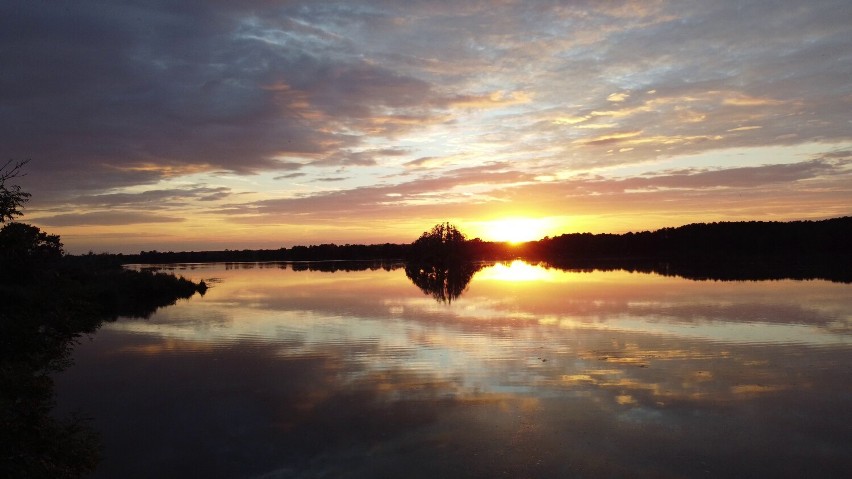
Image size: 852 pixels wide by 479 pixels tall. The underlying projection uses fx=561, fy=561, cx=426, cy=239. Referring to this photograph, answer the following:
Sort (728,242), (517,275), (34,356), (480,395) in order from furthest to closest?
(728,242) < (517,275) < (480,395) < (34,356)

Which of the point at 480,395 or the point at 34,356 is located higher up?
the point at 34,356

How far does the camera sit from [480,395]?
1258cm

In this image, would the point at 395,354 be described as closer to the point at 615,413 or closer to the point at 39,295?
the point at 615,413

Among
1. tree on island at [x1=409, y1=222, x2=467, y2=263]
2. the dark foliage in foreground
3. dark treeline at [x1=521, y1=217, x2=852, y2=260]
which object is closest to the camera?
the dark foliage in foreground

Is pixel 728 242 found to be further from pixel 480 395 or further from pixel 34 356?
pixel 34 356

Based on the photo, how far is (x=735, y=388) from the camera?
12.7m

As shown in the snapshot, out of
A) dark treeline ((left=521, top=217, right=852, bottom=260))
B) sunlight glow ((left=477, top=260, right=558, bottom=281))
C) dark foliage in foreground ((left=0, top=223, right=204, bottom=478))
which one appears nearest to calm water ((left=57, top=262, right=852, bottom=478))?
dark foliage in foreground ((left=0, top=223, right=204, bottom=478))

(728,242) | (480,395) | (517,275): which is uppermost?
(728,242)

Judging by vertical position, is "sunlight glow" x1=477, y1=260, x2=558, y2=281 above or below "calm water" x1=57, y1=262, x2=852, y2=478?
above

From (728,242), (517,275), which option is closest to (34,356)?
(517,275)

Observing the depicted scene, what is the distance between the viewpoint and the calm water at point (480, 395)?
9062mm

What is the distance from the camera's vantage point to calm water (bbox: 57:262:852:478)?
906 cm

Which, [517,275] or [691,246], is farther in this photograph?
[691,246]

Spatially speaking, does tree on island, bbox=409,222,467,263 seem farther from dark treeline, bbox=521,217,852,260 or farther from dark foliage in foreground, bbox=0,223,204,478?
dark foliage in foreground, bbox=0,223,204,478
